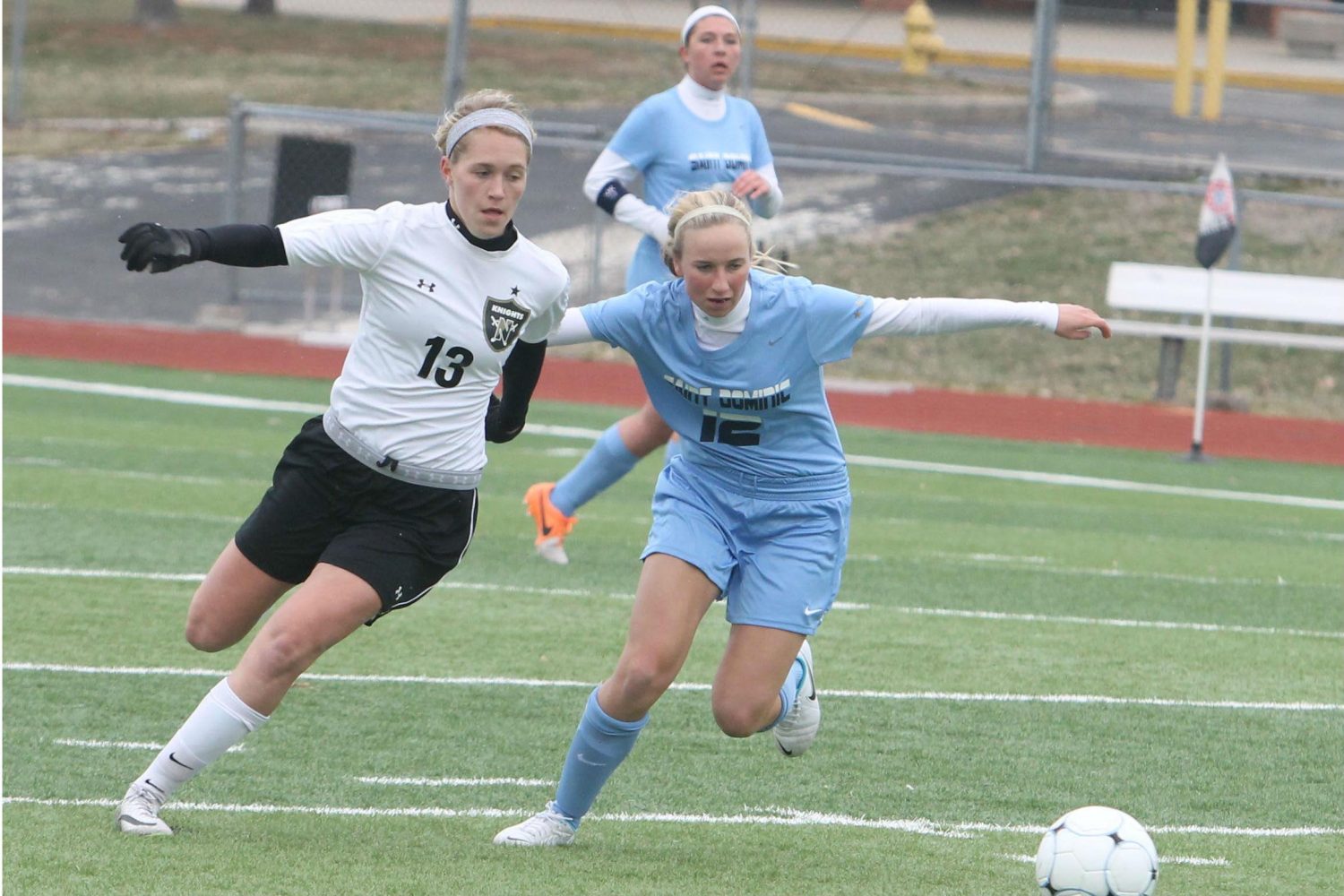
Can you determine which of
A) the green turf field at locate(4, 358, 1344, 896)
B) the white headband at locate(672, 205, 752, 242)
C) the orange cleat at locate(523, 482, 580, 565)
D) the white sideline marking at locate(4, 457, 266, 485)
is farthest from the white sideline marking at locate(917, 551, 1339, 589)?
the white headband at locate(672, 205, 752, 242)

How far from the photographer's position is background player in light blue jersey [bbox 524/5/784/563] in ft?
28.3

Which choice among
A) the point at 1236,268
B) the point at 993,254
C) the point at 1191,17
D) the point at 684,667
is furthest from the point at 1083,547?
the point at 1191,17

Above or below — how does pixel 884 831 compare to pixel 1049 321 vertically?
below

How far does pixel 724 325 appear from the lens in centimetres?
499

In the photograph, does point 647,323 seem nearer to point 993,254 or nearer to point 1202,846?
point 1202,846

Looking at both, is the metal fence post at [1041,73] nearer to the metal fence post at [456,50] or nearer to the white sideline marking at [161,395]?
the metal fence post at [456,50]

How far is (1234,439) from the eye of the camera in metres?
16.0

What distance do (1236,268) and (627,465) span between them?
420 inches

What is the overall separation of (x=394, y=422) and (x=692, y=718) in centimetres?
190

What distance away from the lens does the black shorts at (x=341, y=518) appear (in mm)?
4805

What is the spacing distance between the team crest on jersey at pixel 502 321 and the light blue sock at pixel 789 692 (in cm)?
120

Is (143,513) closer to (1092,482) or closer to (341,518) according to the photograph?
(341,518)

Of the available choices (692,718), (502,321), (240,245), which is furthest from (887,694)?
(240,245)

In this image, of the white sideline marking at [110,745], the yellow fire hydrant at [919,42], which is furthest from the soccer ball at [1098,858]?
the yellow fire hydrant at [919,42]
